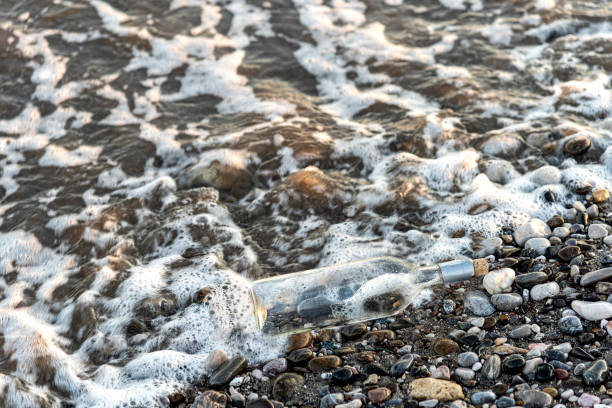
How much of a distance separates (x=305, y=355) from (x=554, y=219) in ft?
5.31

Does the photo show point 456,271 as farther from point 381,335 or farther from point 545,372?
point 545,372

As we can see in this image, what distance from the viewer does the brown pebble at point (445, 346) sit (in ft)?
Result: 8.22

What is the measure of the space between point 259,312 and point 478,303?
1.05 meters

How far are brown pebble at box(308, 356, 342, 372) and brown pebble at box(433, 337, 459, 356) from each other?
16.9 inches

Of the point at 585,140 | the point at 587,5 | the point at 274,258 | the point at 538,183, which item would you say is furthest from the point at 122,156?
the point at 587,5

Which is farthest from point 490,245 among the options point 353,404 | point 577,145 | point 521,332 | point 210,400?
point 210,400

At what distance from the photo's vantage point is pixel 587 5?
5.51m

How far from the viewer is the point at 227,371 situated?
2551 millimetres

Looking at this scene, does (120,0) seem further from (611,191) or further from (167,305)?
(611,191)

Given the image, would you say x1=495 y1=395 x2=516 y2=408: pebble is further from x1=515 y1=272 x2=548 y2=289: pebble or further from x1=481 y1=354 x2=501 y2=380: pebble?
x1=515 y1=272 x2=548 y2=289: pebble

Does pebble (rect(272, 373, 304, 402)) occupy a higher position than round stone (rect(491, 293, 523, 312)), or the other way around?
round stone (rect(491, 293, 523, 312))

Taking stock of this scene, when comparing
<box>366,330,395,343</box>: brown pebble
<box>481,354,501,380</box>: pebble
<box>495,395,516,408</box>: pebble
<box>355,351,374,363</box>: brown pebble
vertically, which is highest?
<box>495,395,516,408</box>: pebble

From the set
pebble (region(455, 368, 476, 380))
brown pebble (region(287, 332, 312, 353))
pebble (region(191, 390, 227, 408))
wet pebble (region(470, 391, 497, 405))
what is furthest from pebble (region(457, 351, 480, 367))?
pebble (region(191, 390, 227, 408))

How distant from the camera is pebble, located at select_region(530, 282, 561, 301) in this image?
2.67m
